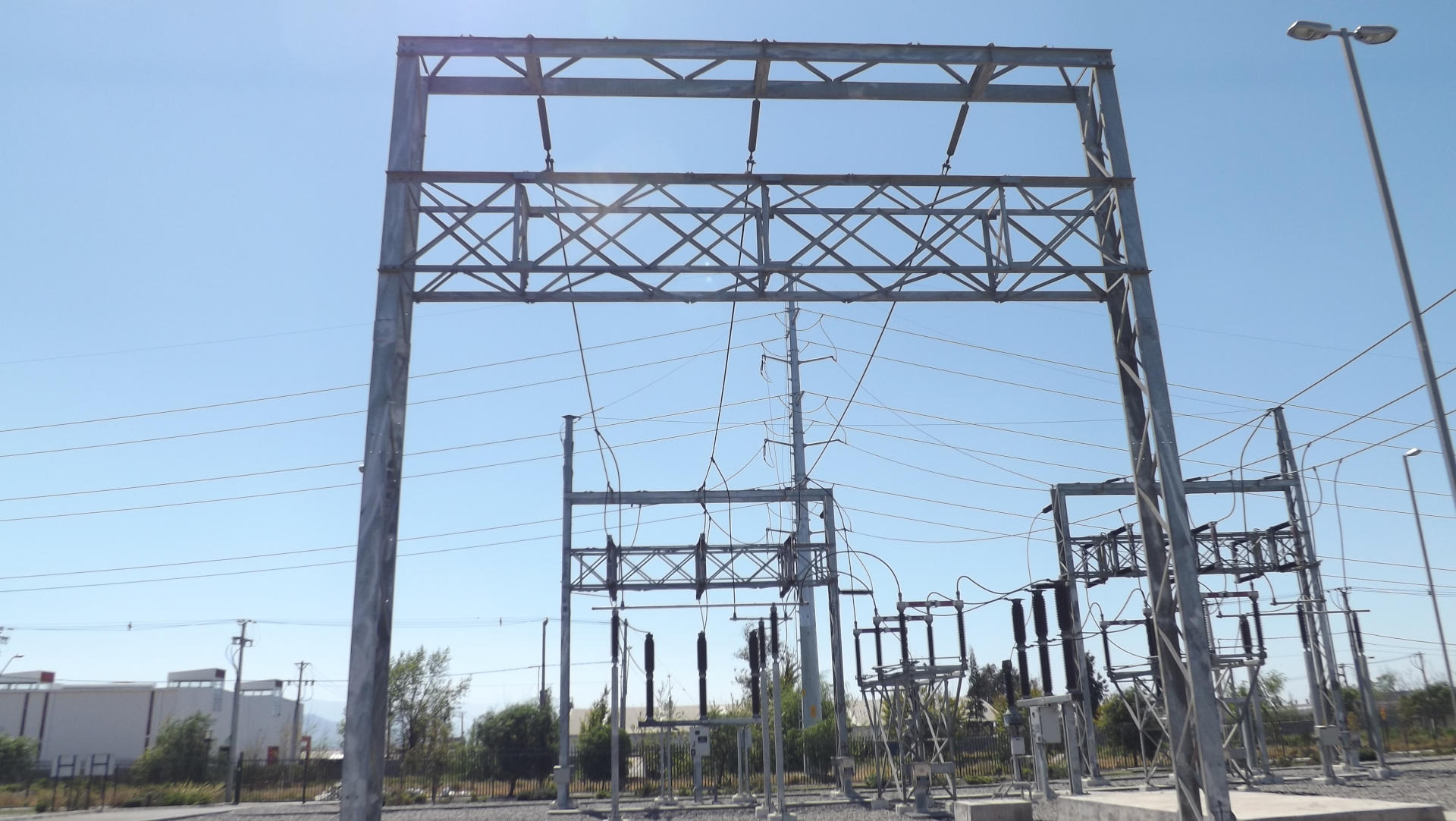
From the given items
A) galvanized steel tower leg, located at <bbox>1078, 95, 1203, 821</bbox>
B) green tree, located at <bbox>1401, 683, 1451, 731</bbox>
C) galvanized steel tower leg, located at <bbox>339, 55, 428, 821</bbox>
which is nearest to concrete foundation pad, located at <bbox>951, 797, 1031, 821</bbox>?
galvanized steel tower leg, located at <bbox>1078, 95, 1203, 821</bbox>

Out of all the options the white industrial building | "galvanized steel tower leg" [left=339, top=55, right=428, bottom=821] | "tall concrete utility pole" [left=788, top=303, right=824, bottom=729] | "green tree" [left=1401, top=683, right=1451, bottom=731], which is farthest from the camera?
the white industrial building

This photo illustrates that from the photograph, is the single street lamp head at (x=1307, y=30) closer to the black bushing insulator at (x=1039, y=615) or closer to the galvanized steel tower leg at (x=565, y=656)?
the black bushing insulator at (x=1039, y=615)

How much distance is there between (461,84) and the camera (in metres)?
12.0

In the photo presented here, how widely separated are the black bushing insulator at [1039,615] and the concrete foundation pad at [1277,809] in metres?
4.14

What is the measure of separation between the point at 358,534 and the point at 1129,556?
2156cm

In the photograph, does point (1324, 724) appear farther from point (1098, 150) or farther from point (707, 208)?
point (707, 208)

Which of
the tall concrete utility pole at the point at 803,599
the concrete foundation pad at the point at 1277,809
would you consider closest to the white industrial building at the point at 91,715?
the tall concrete utility pole at the point at 803,599

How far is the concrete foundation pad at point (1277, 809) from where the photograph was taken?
12281 mm

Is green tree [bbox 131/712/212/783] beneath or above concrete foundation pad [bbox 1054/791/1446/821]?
above

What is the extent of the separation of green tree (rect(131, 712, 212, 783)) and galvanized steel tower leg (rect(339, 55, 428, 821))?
42.2 m

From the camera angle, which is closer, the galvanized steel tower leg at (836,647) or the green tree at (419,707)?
the galvanized steel tower leg at (836,647)

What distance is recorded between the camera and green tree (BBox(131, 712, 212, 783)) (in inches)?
1785

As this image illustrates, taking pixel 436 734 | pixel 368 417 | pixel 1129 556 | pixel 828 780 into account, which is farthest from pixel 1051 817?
pixel 436 734

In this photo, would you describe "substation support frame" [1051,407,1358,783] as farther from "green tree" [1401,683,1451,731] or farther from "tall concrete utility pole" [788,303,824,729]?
"green tree" [1401,683,1451,731]
